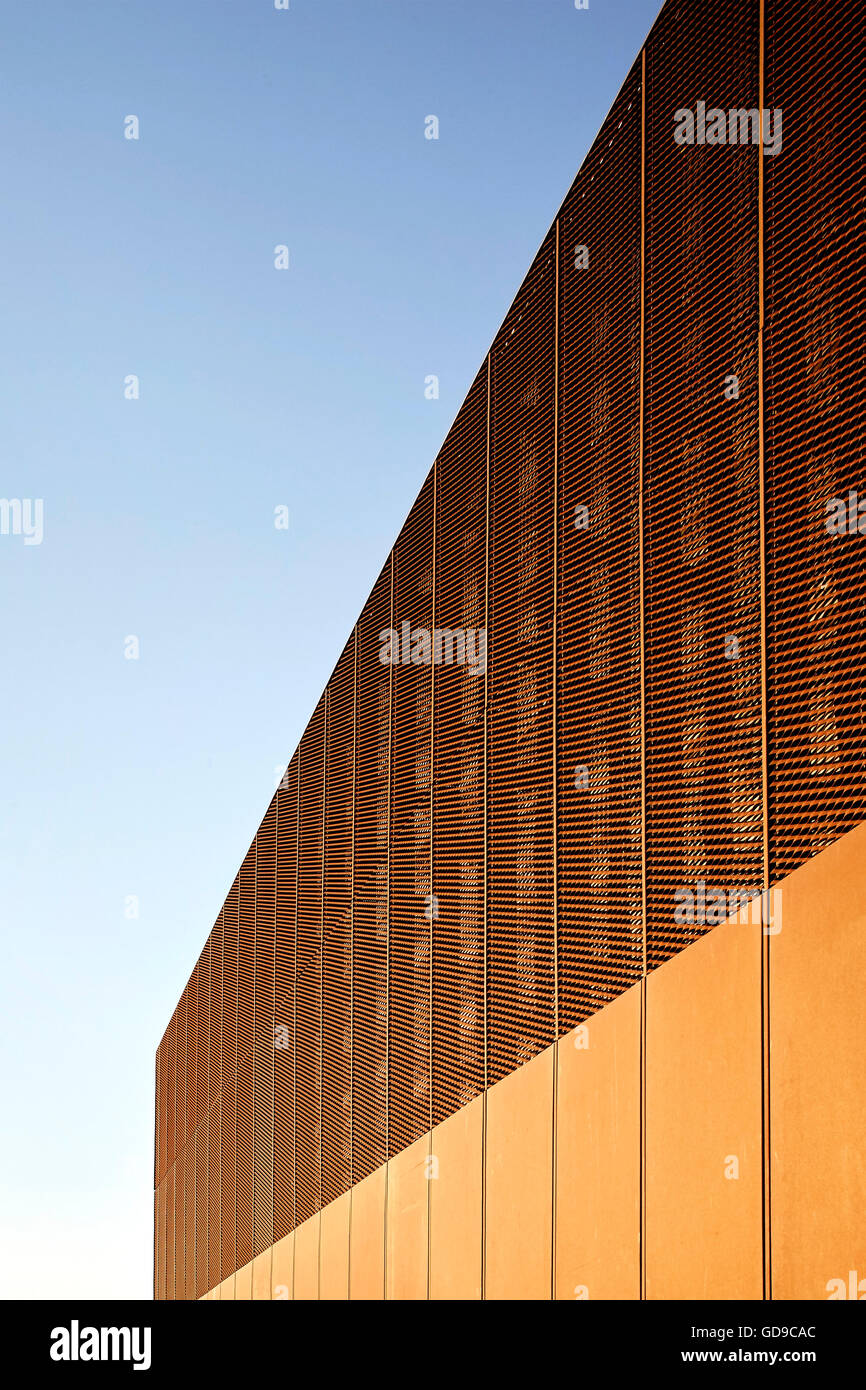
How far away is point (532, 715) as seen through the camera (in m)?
8.87

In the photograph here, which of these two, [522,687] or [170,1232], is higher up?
[522,687]

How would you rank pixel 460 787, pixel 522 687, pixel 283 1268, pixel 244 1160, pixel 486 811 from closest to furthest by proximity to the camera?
pixel 522 687
pixel 486 811
pixel 460 787
pixel 283 1268
pixel 244 1160

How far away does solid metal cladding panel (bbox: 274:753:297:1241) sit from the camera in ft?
47.0

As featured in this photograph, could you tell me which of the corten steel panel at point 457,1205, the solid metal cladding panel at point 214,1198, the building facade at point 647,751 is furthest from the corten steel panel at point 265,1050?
the corten steel panel at point 457,1205

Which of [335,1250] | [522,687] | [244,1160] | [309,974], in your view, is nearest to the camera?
[522,687]

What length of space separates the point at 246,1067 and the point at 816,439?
43.0ft

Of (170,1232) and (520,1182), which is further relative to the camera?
(170,1232)

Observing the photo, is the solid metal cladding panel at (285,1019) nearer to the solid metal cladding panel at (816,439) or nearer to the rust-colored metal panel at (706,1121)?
the rust-colored metal panel at (706,1121)

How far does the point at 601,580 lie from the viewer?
793 centimetres

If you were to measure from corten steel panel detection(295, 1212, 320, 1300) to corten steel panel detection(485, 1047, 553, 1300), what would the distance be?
16.1ft

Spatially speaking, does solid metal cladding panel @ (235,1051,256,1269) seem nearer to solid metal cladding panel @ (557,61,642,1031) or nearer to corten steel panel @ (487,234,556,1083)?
corten steel panel @ (487,234,556,1083)

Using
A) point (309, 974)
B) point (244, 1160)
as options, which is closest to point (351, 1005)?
point (309, 974)

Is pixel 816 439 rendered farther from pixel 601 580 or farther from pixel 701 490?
pixel 601 580
